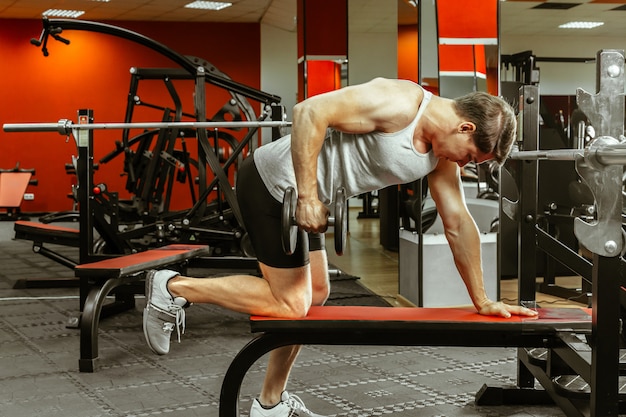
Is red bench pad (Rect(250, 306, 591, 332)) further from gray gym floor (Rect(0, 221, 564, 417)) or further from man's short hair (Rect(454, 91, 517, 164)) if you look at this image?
gray gym floor (Rect(0, 221, 564, 417))

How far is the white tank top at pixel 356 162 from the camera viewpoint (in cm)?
Answer: 214

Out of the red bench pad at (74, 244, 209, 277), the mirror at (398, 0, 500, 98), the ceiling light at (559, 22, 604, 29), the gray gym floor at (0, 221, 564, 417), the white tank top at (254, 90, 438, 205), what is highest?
the ceiling light at (559, 22, 604, 29)

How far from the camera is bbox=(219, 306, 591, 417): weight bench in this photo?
2.07 meters

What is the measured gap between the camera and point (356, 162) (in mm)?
2211

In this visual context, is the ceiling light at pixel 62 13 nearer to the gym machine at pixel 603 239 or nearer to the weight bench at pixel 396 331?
the weight bench at pixel 396 331

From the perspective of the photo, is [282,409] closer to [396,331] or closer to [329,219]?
[396,331]

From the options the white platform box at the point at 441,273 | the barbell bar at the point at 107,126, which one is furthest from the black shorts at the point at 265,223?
the white platform box at the point at 441,273

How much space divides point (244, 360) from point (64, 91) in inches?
437

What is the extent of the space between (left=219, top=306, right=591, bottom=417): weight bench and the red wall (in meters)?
10.4

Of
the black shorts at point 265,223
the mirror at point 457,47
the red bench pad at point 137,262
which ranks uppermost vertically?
the mirror at point 457,47

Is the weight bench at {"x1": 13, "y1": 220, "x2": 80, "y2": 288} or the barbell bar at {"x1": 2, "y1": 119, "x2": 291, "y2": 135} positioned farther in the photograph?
the weight bench at {"x1": 13, "y1": 220, "x2": 80, "y2": 288}

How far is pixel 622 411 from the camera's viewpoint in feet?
7.80

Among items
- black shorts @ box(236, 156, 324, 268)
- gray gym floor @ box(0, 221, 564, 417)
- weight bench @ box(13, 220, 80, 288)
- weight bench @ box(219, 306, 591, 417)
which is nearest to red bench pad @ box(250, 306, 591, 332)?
weight bench @ box(219, 306, 591, 417)

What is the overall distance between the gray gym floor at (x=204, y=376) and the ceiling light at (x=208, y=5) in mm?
7938
